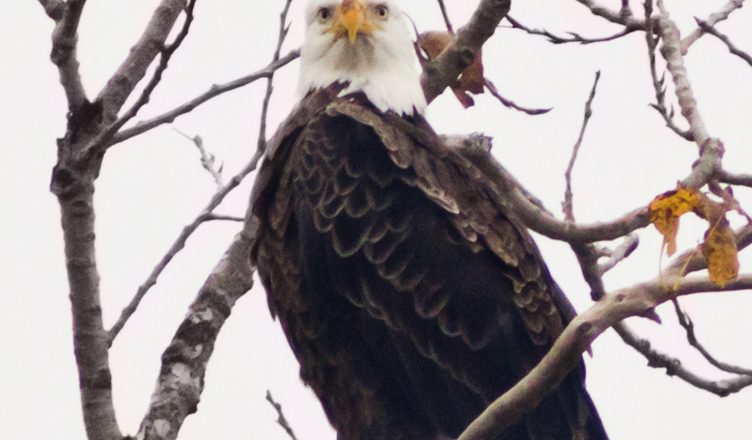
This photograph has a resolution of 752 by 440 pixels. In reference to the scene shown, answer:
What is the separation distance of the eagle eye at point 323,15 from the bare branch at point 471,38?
596 millimetres

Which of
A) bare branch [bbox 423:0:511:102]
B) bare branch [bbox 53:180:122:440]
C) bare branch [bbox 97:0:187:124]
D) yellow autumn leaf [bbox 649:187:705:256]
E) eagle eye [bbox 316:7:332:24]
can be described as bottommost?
yellow autumn leaf [bbox 649:187:705:256]

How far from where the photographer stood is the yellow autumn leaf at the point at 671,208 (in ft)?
10.6

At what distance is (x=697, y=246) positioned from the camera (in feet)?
10.4

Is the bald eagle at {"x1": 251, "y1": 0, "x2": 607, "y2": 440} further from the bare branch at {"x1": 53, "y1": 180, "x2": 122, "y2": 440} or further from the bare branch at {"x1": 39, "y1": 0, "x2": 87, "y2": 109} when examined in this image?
the bare branch at {"x1": 39, "y1": 0, "x2": 87, "y2": 109}

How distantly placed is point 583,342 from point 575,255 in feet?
4.86

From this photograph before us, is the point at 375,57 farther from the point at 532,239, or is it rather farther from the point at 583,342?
the point at 583,342

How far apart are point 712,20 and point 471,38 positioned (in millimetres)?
919

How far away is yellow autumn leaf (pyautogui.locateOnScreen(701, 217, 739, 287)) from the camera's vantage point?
2.97 meters

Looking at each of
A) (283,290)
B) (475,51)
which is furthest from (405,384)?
(475,51)

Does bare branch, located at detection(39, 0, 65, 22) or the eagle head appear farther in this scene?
the eagle head

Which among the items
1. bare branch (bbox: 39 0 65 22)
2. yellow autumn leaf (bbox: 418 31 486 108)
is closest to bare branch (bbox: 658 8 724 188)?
yellow autumn leaf (bbox: 418 31 486 108)

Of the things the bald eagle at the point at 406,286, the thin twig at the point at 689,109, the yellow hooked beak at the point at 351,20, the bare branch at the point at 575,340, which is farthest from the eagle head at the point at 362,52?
the bare branch at the point at 575,340

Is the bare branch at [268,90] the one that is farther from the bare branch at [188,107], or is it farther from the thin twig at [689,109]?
the thin twig at [689,109]

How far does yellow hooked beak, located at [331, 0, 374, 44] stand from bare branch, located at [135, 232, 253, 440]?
964mm
